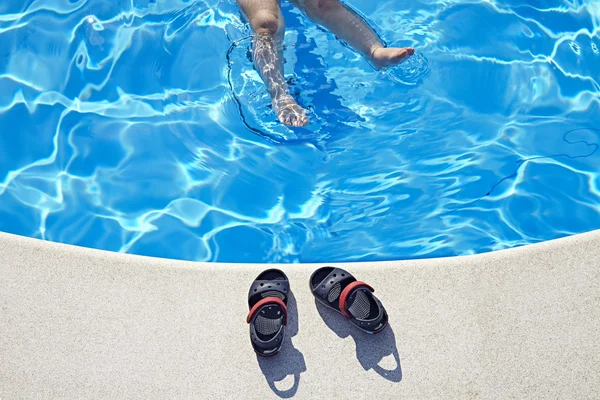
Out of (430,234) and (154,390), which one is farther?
(430,234)

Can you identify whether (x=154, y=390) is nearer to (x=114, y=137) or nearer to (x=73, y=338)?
(x=73, y=338)

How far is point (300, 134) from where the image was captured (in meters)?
4.01

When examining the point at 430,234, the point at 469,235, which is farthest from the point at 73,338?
the point at 469,235

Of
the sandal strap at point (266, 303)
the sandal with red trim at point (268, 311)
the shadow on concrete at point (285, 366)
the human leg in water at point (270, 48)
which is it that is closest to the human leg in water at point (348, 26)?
the human leg in water at point (270, 48)

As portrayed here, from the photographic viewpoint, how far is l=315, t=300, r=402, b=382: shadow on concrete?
3051 mm

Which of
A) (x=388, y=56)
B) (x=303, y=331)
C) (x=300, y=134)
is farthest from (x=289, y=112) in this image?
(x=303, y=331)

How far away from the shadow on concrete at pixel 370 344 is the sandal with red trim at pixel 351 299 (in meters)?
0.05

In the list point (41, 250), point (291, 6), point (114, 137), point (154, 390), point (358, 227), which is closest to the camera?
point (154, 390)

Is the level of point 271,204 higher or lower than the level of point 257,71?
lower

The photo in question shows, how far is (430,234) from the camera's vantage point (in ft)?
12.3

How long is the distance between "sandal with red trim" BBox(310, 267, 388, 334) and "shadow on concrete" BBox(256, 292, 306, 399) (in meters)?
0.27

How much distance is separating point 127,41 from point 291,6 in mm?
1300

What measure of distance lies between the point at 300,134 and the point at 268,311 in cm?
139

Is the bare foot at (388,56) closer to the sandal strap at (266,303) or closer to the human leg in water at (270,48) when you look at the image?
the human leg in water at (270,48)
